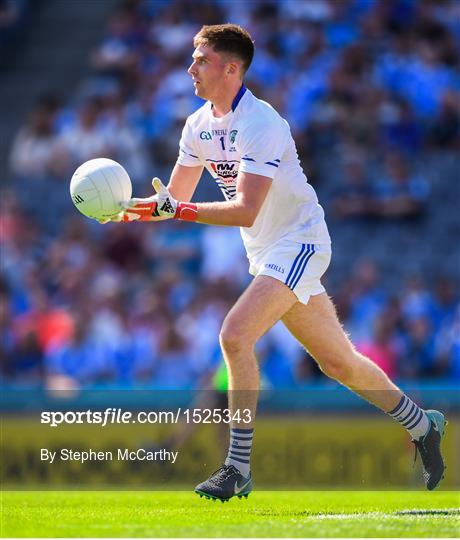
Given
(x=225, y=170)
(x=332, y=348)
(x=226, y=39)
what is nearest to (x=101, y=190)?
(x=225, y=170)

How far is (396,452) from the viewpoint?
40.9 ft

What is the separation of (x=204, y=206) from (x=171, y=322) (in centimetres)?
725

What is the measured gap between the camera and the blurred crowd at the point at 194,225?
14.7 meters

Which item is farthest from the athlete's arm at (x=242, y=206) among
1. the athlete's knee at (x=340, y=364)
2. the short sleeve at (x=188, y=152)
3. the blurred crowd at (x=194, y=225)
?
the blurred crowd at (x=194, y=225)

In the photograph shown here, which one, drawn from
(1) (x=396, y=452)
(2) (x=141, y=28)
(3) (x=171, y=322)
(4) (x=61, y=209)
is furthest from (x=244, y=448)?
(2) (x=141, y=28)

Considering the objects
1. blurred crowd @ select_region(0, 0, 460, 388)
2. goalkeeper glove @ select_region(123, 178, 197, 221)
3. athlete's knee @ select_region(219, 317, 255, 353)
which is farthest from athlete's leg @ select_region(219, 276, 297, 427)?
blurred crowd @ select_region(0, 0, 460, 388)

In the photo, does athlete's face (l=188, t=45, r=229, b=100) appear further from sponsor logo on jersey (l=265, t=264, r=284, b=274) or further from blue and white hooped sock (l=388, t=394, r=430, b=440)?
blue and white hooped sock (l=388, t=394, r=430, b=440)

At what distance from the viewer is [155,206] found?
7.80m

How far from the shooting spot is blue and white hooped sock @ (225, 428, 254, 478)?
26.0 ft

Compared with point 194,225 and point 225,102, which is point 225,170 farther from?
point 194,225

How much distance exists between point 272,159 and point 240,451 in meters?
1.73

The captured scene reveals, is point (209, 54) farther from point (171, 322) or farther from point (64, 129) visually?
point (64, 129)

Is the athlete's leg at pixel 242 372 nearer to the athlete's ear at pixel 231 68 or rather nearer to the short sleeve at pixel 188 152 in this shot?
the short sleeve at pixel 188 152

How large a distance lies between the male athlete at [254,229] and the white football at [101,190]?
0.10m
